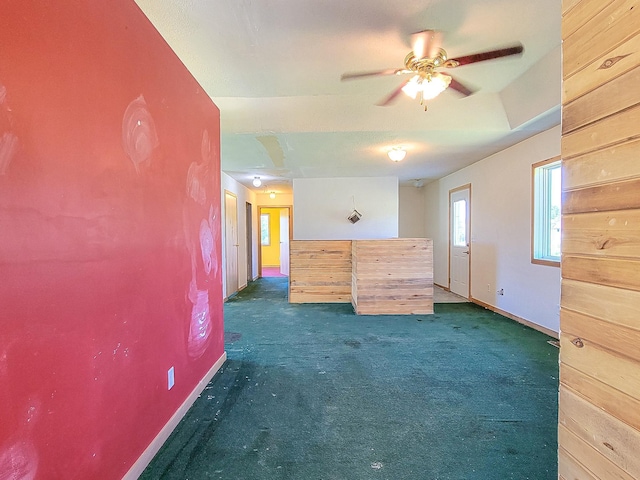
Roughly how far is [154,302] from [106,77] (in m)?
1.09

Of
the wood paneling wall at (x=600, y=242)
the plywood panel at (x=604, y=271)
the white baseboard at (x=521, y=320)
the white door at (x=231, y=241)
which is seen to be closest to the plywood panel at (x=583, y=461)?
the wood paneling wall at (x=600, y=242)

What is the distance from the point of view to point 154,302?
1.72m

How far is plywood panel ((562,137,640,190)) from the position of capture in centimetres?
80

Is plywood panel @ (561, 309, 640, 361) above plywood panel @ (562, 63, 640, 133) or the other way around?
the other way around

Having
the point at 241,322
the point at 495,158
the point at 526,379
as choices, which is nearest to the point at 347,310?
the point at 241,322

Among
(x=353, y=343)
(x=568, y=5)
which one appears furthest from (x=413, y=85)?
(x=353, y=343)

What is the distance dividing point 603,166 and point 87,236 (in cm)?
173

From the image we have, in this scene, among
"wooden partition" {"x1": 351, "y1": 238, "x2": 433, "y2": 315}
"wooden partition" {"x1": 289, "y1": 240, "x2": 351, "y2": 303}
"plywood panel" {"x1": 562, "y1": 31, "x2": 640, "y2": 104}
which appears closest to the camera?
"plywood panel" {"x1": 562, "y1": 31, "x2": 640, "y2": 104}

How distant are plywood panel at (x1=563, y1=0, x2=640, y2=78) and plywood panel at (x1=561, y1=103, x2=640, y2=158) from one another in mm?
194

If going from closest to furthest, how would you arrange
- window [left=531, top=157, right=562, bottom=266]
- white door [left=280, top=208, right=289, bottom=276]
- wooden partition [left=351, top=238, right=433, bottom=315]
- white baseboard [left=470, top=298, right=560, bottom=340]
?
white baseboard [left=470, top=298, right=560, bottom=340] < window [left=531, top=157, right=562, bottom=266] < wooden partition [left=351, top=238, right=433, bottom=315] < white door [left=280, top=208, right=289, bottom=276]

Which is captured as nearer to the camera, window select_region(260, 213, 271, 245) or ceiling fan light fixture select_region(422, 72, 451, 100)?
ceiling fan light fixture select_region(422, 72, 451, 100)

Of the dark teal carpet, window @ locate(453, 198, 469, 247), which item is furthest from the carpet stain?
window @ locate(453, 198, 469, 247)

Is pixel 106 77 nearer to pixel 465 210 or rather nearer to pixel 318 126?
pixel 318 126

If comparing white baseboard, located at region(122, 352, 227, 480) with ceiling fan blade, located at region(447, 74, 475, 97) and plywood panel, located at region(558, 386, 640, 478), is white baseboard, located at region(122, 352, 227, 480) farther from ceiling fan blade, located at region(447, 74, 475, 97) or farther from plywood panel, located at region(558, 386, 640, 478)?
ceiling fan blade, located at region(447, 74, 475, 97)
